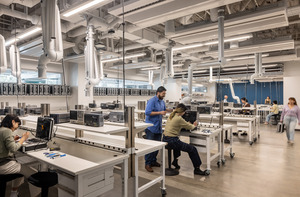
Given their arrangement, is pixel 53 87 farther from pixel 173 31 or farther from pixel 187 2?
→ pixel 187 2

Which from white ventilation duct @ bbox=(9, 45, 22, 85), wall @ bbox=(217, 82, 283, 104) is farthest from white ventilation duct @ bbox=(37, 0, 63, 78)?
wall @ bbox=(217, 82, 283, 104)

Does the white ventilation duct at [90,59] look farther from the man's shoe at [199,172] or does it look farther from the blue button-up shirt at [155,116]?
the man's shoe at [199,172]

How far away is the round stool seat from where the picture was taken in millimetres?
1914

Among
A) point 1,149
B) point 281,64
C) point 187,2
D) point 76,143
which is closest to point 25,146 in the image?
point 1,149

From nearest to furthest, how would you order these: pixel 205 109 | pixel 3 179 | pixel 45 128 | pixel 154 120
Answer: pixel 3 179, pixel 45 128, pixel 154 120, pixel 205 109

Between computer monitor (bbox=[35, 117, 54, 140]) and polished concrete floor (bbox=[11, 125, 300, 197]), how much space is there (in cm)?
84

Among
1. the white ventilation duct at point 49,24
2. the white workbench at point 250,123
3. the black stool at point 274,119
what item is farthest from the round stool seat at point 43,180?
the black stool at point 274,119

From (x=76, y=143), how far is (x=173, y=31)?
2.95m

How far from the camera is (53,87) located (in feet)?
23.8

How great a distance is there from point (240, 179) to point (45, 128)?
2.93m

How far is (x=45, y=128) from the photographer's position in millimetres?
2477

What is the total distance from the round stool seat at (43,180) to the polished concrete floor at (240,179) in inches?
32.2

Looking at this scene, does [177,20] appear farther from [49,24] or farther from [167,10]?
[49,24]

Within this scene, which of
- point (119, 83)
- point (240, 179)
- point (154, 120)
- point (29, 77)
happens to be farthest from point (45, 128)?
point (119, 83)
